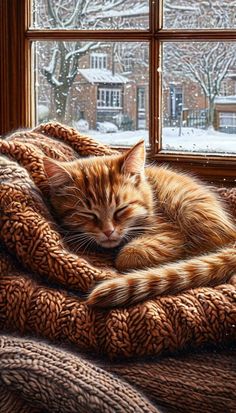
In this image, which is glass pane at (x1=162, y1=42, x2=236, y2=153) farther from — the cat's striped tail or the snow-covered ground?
the cat's striped tail

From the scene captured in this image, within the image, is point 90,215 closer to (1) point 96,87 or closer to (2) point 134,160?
(2) point 134,160

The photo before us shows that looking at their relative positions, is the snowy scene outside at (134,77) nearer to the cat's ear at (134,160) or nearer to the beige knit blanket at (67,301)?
the cat's ear at (134,160)

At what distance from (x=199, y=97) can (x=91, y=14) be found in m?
0.41

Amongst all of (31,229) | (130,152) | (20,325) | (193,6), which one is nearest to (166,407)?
(20,325)

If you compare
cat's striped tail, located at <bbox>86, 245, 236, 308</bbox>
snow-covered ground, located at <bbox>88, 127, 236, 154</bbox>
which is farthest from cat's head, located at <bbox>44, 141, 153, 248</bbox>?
snow-covered ground, located at <bbox>88, 127, 236, 154</bbox>

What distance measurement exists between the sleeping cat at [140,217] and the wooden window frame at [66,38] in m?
0.33

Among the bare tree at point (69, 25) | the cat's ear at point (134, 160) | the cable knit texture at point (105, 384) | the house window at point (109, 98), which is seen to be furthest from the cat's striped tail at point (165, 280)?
the bare tree at point (69, 25)

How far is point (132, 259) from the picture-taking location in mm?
1492

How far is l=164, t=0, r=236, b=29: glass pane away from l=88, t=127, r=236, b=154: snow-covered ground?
29 cm

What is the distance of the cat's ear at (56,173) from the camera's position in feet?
5.12

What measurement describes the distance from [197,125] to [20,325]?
980 mm

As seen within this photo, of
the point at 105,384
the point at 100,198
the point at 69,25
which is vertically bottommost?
the point at 105,384

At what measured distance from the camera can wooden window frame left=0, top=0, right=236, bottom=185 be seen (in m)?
2.03

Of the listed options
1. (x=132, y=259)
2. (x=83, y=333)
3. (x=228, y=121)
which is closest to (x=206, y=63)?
(x=228, y=121)
